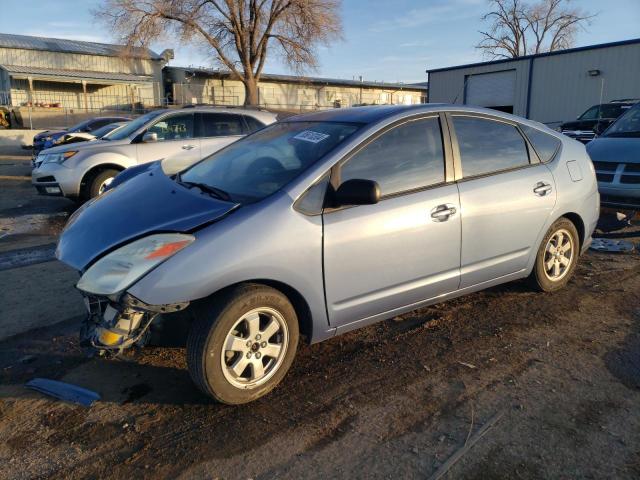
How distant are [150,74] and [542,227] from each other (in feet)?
144

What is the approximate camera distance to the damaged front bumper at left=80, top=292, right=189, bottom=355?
2723mm

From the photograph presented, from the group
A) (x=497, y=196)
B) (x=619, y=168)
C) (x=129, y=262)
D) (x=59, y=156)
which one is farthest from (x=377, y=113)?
(x=59, y=156)

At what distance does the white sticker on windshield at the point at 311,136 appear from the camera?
3.50 m

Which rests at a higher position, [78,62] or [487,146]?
[78,62]

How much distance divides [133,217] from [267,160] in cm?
100

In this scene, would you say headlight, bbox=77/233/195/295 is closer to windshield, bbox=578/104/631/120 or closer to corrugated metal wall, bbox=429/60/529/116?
windshield, bbox=578/104/631/120

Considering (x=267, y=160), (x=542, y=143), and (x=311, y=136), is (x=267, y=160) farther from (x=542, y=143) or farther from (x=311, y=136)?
(x=542, y=143)

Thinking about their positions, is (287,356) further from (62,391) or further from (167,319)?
(62,391)

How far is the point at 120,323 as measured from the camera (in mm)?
2801

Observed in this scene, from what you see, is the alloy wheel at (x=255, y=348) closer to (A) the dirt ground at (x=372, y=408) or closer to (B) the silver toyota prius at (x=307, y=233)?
(B) the silver toyota prius at (x=307, y=233)

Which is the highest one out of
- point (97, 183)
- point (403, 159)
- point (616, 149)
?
point (403, 159)

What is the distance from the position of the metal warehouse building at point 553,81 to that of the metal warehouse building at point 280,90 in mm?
14953

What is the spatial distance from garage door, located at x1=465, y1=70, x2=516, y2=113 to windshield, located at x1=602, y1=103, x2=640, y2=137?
20.6 metres

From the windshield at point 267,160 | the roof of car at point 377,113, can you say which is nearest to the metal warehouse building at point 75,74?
the windshield at point 267,160
